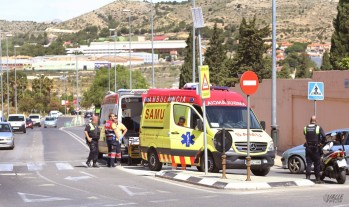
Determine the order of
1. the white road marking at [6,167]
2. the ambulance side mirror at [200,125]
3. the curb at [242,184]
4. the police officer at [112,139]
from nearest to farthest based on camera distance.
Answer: the curb at [242,184]
the ambulance side mirror at [200,125]
the white road marking at [6,167]
the police officer at [112,139]

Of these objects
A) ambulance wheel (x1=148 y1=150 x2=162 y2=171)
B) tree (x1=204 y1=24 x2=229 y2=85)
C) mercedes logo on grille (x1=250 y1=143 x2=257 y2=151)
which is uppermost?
tree (x1=204 y1=24 x2=229 y2=85)

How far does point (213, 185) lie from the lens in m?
20.1

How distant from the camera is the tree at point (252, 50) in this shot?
210 ft

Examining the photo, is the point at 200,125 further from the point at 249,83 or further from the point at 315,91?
the point at 315,91

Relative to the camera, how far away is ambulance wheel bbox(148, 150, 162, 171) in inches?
1025

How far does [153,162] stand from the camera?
1035 inches

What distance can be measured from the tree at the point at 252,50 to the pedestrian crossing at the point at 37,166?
34010 millimetres

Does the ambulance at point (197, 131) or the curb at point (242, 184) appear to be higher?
the ambulance at point (197, 131)

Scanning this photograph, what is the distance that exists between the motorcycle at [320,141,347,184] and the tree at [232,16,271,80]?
1668 inches

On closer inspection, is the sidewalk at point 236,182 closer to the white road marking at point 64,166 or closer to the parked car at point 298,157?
the parked car at point 298,157

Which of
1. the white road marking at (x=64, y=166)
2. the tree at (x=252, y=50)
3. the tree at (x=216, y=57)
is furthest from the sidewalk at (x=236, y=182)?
the tree at (x=216, y=57)

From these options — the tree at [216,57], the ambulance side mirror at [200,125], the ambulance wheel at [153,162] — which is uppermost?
the tree at [216,57]

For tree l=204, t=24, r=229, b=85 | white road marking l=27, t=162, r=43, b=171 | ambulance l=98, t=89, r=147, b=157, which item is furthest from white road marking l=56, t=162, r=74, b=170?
tree l=204, t=24, r=229, b=85

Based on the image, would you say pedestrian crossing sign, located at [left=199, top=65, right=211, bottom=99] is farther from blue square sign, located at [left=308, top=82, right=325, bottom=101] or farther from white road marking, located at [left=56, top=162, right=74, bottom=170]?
white road marking, located at [left=56, top=162, right=74, bottom=170]
